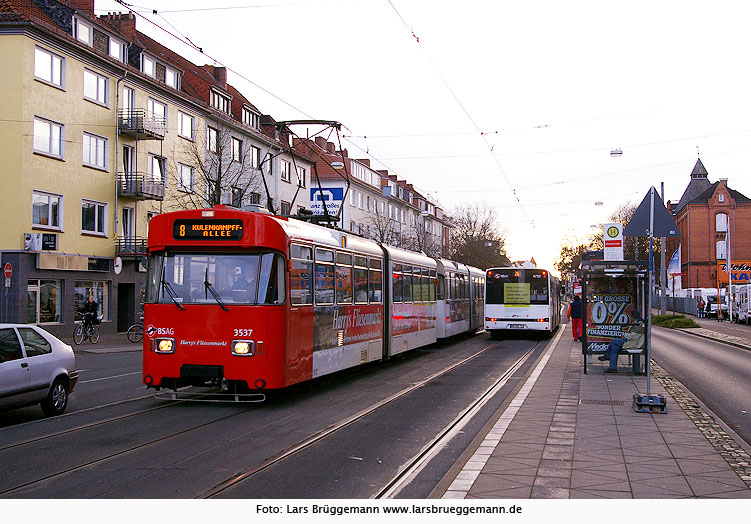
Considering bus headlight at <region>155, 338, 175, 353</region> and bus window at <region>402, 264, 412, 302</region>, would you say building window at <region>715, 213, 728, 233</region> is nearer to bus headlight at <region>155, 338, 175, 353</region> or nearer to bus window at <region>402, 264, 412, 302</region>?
bus window at <region>402, 264, 412, 302</region>

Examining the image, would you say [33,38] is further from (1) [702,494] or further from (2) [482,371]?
(1) [702,494]

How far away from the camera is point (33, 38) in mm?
30688

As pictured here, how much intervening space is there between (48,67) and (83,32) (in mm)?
3108

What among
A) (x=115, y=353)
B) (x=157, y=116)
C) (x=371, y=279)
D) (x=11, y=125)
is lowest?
(x=115, y=353)

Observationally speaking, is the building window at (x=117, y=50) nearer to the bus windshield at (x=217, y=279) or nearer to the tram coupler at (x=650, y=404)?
the bus windshield at (x=217, y=279)

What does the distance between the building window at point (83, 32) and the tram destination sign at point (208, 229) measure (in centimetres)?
2568

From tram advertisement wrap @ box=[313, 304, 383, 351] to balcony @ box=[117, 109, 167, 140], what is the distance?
23.2 metres

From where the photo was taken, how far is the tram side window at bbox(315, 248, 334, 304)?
13.3m

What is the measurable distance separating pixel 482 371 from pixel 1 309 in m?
20.6

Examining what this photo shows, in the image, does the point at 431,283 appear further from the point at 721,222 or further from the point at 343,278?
the point at 721,222

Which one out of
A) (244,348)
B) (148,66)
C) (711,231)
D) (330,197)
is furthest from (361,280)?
(711,231)

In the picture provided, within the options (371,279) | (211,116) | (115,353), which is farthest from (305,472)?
(211,116)

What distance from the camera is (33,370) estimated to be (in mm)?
10703

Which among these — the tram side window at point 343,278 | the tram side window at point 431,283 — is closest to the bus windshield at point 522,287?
Result: the tram side window at point 431,283
